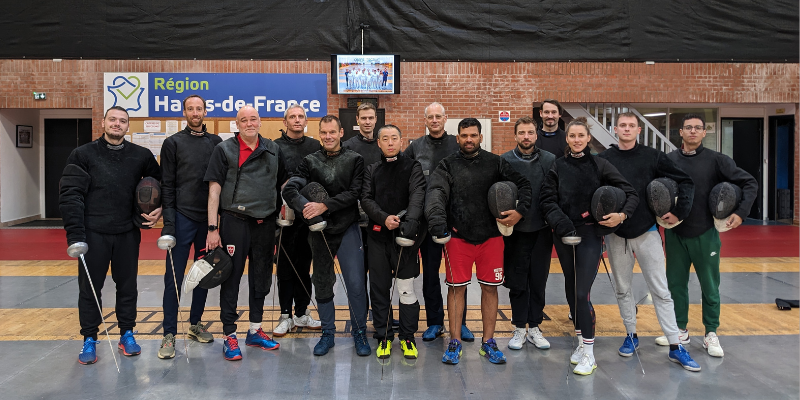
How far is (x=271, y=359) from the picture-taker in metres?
4.14

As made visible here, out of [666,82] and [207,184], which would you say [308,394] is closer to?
[207,184]

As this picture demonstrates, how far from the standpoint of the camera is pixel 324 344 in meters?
4.27

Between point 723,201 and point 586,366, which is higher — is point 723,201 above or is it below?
above

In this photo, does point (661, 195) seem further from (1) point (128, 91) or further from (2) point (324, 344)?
(1) point (128, 91)

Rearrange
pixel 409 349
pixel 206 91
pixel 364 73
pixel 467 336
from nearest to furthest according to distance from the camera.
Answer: pixel 409 349, pixel 467 336, pixel 364 73, pixel 206 91

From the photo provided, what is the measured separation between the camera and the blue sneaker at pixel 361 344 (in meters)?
4.20

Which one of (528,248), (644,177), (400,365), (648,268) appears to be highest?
(644,177)

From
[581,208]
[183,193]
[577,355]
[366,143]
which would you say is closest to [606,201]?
[581,208]

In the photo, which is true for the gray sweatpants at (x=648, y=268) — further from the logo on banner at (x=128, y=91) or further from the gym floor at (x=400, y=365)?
the logo on banner at (x=128, y=91)

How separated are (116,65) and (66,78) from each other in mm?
997

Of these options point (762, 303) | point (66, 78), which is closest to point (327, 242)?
point (762, 303)

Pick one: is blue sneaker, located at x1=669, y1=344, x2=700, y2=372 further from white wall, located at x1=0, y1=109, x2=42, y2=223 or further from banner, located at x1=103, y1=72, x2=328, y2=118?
white wall, located at x1=0, y1=109, x2=42, y2=223

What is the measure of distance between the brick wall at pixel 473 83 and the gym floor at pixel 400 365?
5.46 meters

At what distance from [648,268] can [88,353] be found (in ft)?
13.3
